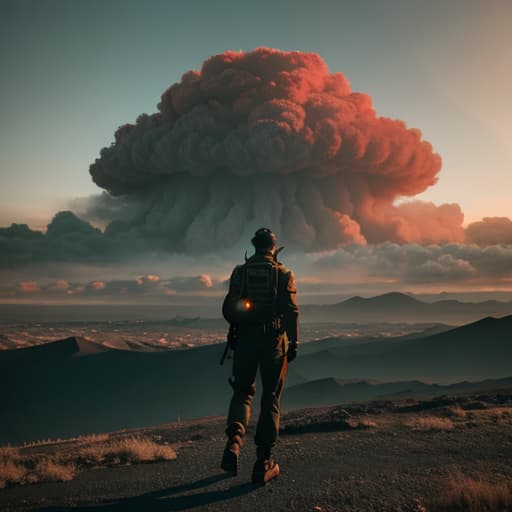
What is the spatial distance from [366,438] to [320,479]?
2.94m

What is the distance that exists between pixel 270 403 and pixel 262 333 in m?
0.92

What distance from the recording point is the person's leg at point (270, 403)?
609 centimetres

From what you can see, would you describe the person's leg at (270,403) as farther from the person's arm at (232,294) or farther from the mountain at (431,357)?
the mountain at (431,357)

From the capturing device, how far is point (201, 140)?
97000mm

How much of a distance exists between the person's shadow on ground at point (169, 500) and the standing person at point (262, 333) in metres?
0.60

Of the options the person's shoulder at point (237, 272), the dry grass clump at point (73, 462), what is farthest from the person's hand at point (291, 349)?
the dry grass clump at point (73, 462)

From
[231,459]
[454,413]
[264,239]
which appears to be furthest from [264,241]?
[454,413]

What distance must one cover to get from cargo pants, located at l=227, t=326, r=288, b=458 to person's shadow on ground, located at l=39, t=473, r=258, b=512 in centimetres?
73

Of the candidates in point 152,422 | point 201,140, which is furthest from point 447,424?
point 201,140

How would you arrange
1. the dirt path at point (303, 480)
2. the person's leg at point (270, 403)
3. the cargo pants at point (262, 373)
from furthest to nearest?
the cargo pants at point (262, 373) < the person's leg at point (270, 403) < the dirt path at point (303, 480)

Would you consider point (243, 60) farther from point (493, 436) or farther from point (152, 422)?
point (493, 436)

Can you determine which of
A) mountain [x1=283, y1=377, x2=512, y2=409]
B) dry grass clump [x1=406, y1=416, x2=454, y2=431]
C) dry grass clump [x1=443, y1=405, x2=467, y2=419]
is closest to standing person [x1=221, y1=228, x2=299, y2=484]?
dry grass clump [x1=406, y1=416, x2=454, y2=431]

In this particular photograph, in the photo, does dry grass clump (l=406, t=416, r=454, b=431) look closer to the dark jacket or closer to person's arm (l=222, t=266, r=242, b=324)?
the dark jacket

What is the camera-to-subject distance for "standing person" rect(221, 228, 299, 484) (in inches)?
250
